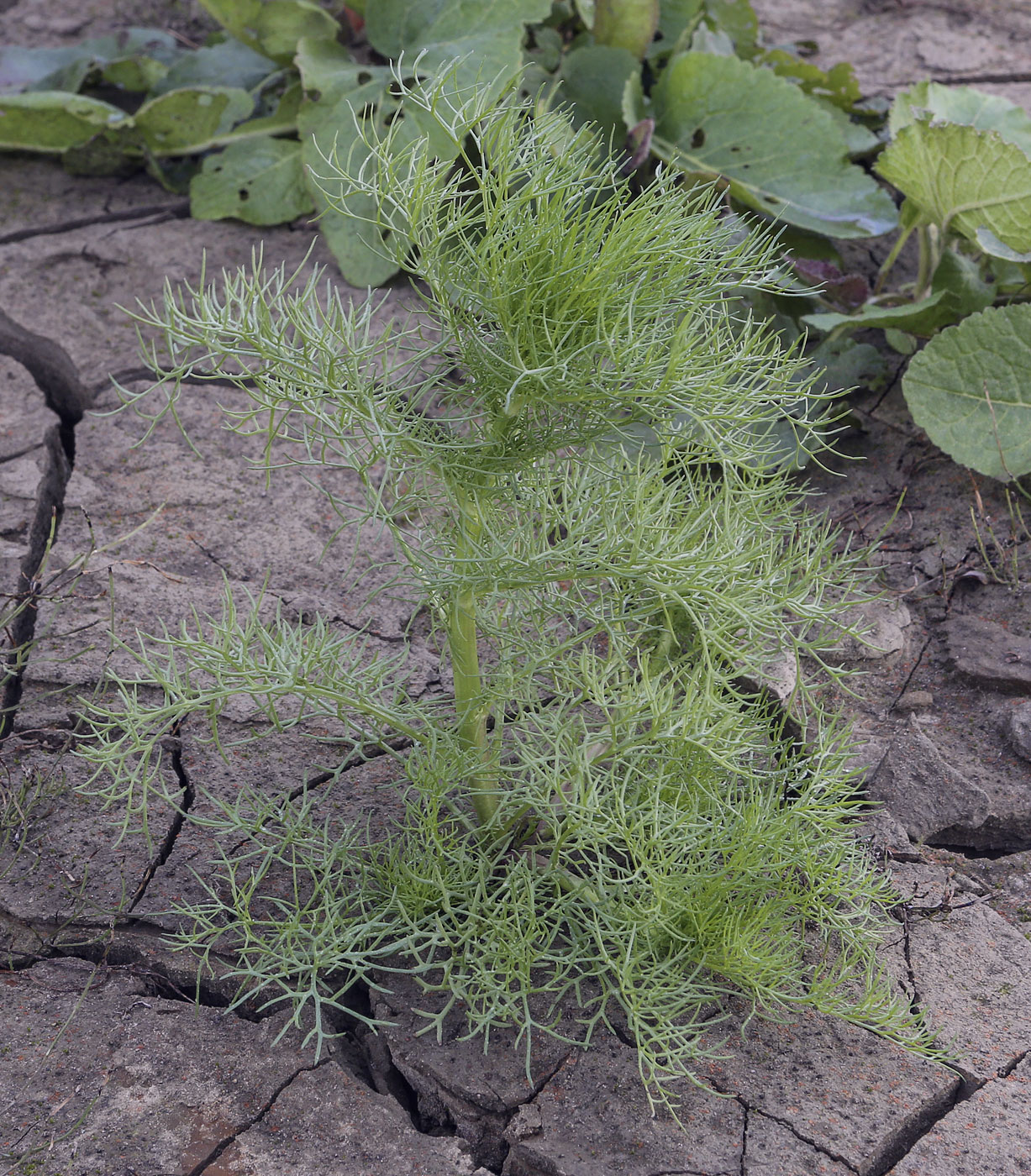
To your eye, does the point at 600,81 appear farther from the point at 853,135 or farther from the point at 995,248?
the point at 995,248

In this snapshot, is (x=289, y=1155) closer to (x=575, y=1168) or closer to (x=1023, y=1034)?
(x=575, y=1168)

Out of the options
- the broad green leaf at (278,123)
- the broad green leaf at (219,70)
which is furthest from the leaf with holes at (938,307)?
the broad green leaf at (219,70)

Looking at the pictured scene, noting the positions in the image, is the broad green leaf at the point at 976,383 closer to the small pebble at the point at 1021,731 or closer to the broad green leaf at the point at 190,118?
the small pebble at the point at 1021,731

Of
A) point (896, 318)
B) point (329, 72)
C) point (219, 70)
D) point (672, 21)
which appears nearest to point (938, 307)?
point (896, 318)

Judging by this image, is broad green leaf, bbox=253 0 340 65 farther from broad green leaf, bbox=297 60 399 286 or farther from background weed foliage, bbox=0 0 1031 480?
broad green leaf, bbox=297 60 399 286

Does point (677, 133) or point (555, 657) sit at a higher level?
point (677, 133)
